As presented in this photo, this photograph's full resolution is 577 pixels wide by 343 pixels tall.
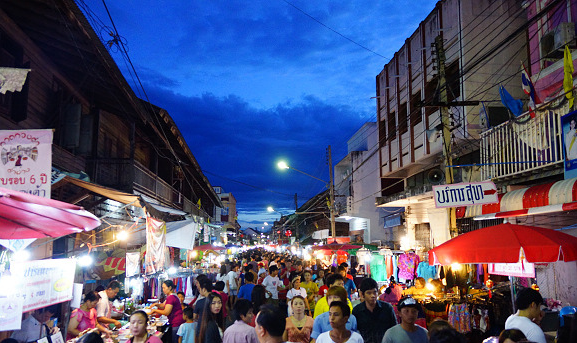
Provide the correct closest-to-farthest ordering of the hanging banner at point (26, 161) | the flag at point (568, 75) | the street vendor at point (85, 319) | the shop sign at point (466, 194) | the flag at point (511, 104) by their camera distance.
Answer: the hanging banner at point (26, 161), the street vendor at point (85, 319), the shop sign at point (466, 194), the flag at point (568, 75), the flag at point (511, 104)

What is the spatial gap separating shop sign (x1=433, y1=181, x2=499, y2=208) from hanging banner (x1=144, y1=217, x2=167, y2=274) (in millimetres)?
6939

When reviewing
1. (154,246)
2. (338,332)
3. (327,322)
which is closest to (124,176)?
(154,246)

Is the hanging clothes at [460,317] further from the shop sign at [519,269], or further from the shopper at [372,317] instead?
the shopper at [372,317]

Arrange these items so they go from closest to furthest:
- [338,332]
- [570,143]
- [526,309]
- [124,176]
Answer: [338,332] → [526,309] → [570,143] → [124,176]

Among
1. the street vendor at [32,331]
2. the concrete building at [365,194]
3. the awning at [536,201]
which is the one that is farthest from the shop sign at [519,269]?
the concrete building at [365,194]

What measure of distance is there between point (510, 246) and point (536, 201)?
4.86m

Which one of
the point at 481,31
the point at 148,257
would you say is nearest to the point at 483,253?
the point at 148,257

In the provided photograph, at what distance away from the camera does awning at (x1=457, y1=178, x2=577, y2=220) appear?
31.0 feet

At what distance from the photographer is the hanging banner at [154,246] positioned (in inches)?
436

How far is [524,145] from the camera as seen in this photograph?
1226cm

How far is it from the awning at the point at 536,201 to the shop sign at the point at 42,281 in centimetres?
936

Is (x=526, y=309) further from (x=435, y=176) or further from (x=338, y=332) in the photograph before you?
(x=435, y=176)

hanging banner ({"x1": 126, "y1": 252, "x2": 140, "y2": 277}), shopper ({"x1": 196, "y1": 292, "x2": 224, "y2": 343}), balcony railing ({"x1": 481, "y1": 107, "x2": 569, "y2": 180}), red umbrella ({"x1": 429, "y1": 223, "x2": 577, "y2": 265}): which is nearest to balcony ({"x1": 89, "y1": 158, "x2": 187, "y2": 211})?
hanging banner ({"x1": 126, "y1": 252, "x2": 140, "y2": 277})

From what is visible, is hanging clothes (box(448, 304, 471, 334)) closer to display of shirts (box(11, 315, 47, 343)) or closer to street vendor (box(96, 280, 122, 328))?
street vendor (box(96, 280, 122, 328))
